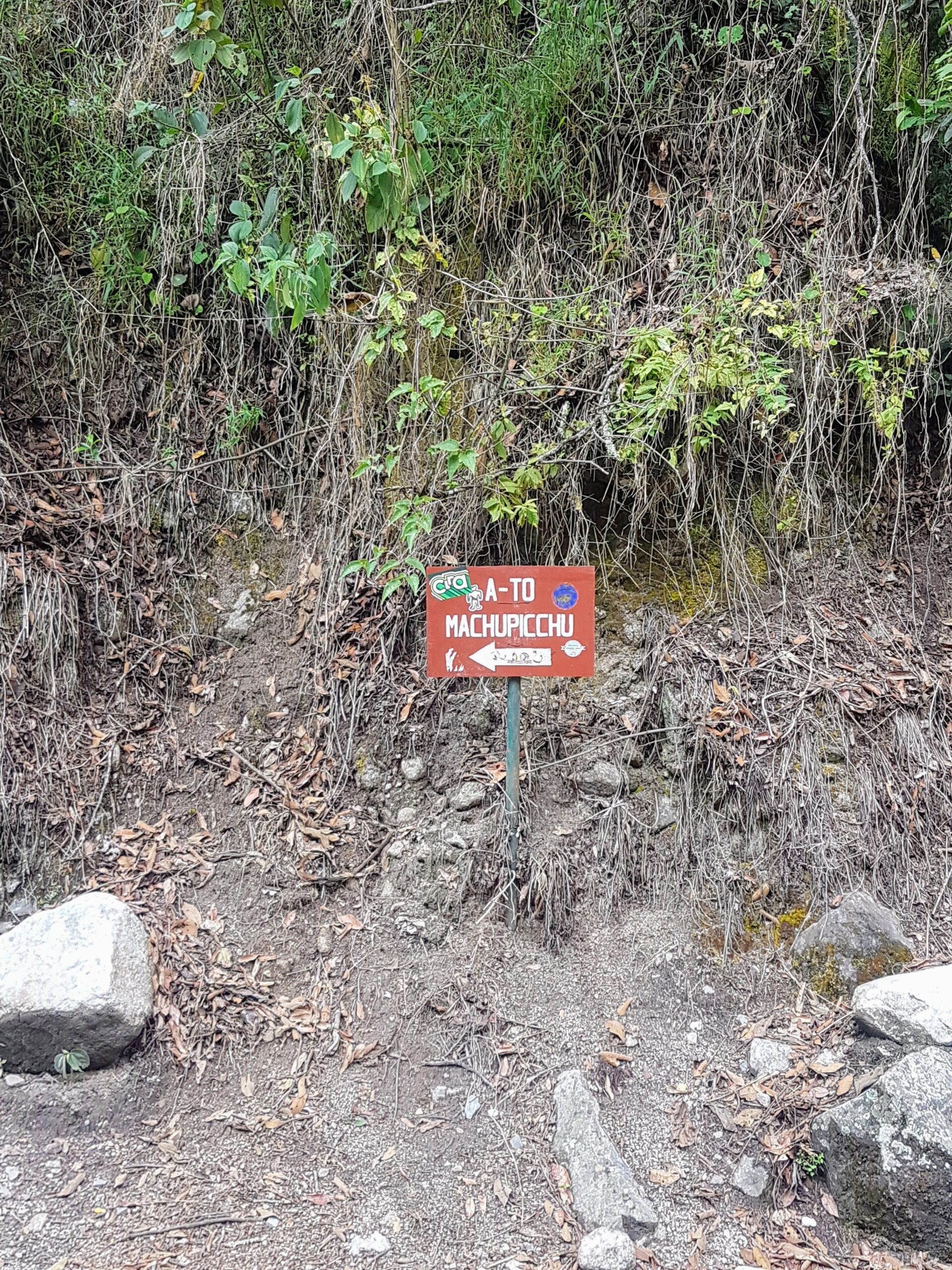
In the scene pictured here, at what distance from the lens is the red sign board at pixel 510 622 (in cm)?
260

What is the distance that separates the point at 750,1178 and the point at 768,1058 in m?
0.36

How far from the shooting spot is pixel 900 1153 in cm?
193

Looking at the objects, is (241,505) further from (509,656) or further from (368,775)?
(509,656)

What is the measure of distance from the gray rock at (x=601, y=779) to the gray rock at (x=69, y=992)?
171 centimetres

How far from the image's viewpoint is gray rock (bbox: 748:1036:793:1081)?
238 centimetres

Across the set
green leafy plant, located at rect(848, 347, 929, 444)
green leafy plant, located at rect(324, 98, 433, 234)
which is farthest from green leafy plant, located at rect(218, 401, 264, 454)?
green leafy plant, located at rect(848, 347, 929, 444)

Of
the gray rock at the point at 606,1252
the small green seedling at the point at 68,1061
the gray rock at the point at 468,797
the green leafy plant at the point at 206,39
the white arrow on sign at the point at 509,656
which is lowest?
the gray rock at the point at 606,1252

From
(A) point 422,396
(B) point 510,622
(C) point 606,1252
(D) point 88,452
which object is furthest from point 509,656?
(D) point 88,452

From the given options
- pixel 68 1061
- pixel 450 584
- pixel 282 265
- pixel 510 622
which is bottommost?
pixel 68 1061

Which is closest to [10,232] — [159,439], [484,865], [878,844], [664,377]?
[159,439]

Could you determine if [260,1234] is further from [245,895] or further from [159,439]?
[159,439]

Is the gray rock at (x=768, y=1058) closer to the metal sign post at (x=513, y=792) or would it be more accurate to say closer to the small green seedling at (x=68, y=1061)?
the metal sign post at (x=513, y=792)

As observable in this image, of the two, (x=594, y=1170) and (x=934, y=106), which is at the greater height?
(x=934, y=106)

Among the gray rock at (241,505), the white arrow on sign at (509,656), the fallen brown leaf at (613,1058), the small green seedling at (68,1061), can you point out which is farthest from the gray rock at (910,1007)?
the gray rock at (241,505)
